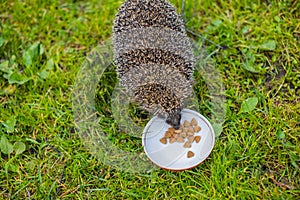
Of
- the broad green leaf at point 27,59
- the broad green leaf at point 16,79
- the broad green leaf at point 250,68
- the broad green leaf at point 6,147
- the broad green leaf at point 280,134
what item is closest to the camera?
the broad green leaf at point 280,134

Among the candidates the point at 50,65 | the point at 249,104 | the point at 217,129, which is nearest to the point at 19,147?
the point at 50,65

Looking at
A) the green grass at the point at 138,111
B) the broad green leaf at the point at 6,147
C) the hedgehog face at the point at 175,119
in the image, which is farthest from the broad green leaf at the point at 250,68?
the broad green leaf at the point at 6,147

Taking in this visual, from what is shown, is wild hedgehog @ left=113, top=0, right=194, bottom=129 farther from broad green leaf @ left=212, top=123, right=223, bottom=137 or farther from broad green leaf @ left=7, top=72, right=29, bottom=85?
broad green leaf @ left=7, top=72, right=29, bottom=85

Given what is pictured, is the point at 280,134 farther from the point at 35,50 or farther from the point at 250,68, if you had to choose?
the point at 35,50

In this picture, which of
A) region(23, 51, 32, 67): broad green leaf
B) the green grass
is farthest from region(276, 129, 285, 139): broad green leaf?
region(23, 51, 32, 67): broad green leaf

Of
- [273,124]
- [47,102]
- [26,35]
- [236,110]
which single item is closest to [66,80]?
[47,102]

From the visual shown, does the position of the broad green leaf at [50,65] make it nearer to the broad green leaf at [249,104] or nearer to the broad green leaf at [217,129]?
the broad green leaf at [217,129]

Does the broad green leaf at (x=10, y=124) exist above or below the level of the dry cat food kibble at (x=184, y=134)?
above
